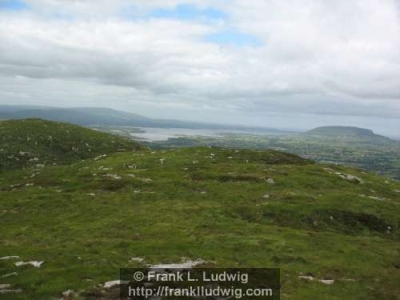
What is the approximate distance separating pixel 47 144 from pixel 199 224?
77.1m

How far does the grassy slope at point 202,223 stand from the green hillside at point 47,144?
66.3ft

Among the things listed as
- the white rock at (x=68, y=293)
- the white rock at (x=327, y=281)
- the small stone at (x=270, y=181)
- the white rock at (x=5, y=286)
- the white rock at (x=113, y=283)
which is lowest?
the white rock at (x=327, y=281)

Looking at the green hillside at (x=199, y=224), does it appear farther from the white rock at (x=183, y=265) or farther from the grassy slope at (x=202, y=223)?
the white rock at (x=183, y=265)

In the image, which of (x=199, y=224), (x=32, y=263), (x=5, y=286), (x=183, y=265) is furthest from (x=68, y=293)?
(x=199, y=224)

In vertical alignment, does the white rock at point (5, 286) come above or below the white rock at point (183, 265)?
below

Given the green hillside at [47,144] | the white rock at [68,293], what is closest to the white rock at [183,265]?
the white rock at [68,293]

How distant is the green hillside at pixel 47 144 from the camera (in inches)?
3910

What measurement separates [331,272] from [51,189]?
147 ft

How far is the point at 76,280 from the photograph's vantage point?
28.0 metres

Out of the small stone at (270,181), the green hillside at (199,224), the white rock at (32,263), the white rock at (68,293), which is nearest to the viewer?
the white rock at (68,293)

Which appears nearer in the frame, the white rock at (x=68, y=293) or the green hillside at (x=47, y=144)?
the white rock at (x=68, y=293)

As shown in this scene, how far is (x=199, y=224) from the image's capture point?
4662 centimetres

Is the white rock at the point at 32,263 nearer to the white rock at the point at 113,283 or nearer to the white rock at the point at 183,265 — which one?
the white rock at the point at 113,283

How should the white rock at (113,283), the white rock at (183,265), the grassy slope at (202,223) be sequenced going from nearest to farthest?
the white rock at (113,283) < the white rock at (183,265) < the grassy slope at (202,223)
